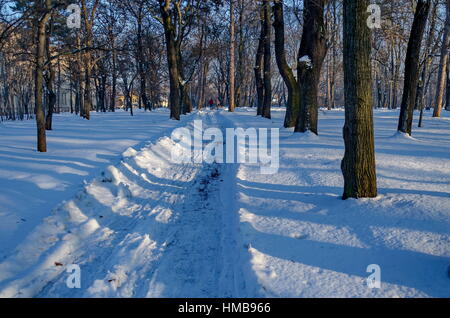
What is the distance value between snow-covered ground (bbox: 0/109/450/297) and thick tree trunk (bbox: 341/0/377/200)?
35 centimetres

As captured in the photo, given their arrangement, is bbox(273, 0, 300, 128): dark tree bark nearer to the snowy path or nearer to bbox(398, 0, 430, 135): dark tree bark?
bbox(398, 0, 430, 135): dark tree bark

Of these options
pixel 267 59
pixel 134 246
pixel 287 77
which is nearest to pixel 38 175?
pixel 134 246

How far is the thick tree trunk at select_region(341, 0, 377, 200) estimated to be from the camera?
15.3ft

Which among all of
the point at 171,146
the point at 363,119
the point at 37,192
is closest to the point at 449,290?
the point at 363,119

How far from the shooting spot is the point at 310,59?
11.0 metres

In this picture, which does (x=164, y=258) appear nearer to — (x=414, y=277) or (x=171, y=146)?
(x=414, y=277)

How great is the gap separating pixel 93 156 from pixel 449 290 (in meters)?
7.84

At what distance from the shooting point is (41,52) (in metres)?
8.63

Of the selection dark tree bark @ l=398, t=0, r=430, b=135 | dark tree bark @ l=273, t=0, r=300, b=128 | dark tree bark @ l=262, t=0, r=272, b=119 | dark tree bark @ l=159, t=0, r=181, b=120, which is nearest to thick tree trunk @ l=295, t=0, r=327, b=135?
dark tree bark @ l=398, t=0, r=430, b=135

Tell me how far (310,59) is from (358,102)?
6876mm

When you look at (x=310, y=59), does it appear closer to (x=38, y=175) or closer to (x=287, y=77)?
(x=287, y=77)

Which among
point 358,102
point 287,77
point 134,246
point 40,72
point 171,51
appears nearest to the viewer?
point 134,246

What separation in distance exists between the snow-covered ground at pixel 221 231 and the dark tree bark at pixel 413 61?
333 cm

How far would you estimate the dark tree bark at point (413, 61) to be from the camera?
926 cm
